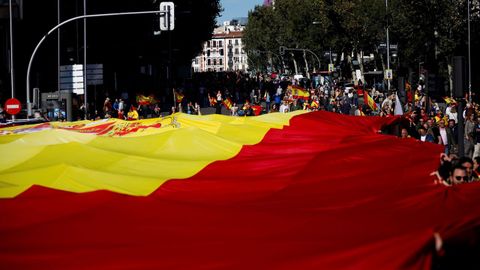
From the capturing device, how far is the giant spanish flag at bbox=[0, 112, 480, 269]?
22.4 ft

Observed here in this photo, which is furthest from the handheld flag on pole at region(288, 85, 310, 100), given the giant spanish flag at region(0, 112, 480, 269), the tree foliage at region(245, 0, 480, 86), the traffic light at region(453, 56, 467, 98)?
the traffic light at region(453, 56, 467, 98)

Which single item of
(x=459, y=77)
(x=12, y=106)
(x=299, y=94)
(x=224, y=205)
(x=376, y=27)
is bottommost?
(x=224, y=205)

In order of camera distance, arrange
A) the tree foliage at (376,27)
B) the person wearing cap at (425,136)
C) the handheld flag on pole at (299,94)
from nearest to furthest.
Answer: the person wearing cap at (425,136) → the handheld flag on pole at (299,94) → the tree foliage at (376,27)

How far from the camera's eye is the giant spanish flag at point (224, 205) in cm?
683

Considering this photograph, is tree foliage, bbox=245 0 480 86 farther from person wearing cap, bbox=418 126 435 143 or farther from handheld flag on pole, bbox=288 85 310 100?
handheld flag on pole, bbox=288 85 310 100

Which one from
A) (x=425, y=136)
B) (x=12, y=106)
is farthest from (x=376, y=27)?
(x=425, y=136)

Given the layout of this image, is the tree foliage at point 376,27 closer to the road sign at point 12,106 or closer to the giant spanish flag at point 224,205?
the road sign at point 12,106

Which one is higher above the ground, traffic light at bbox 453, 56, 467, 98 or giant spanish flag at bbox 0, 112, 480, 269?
traffic light at bbox 453, 56, 467, 98

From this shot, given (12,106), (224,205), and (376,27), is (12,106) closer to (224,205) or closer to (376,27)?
(224,205)

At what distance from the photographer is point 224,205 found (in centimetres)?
941

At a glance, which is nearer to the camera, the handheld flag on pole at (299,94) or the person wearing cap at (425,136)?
the person wearing cap at (425,136)

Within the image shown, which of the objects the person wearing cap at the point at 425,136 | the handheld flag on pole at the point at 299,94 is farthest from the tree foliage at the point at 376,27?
the handheld flag on pole at the point at 299,94

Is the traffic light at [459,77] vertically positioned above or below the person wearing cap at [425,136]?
above

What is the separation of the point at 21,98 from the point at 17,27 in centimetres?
397
